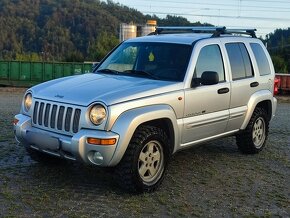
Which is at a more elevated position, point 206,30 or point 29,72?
point 206,30

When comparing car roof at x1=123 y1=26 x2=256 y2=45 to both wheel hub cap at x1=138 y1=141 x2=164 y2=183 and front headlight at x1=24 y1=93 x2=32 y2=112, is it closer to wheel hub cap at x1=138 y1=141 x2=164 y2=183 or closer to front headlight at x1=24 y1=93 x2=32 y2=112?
wheel hub cap at x1=138 y1=141 x2=164 y2=183

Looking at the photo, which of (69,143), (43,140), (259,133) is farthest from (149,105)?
(259,133)

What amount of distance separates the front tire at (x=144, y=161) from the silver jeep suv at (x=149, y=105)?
0.04 ft

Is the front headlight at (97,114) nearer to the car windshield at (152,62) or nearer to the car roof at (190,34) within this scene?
the car windshield at (152,62)

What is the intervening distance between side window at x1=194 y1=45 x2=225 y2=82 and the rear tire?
4.00ft

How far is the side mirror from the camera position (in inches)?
238

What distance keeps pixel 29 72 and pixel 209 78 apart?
26132 mm

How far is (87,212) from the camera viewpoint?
4801mm

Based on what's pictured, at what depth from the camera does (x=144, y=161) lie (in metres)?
5.54

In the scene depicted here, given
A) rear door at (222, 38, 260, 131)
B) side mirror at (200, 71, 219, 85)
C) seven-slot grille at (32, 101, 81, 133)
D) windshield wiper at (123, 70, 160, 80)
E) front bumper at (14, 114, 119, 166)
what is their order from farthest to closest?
rear door at (222, 38, 260, 131) < windshield wiper at (123, 70, 160, 80) < side mirror at (200, 71, 219, 85) < seven-slot grille at (32, 101, 81, 133) < front bumper at (14, 114, 119, 166)

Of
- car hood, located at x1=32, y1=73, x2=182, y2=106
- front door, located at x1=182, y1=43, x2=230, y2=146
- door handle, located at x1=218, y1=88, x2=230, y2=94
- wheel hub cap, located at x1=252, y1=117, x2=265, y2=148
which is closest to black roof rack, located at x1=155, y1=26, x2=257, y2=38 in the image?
front door, located at x1=182, y1=43, x2=230, y2=146

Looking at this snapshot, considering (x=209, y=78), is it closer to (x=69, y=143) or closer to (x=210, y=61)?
(x=210, y=61)

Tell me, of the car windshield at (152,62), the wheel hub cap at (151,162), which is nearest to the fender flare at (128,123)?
the wheel hub cap at (151,162)

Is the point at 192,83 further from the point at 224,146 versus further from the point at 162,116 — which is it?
the point at 224,146
